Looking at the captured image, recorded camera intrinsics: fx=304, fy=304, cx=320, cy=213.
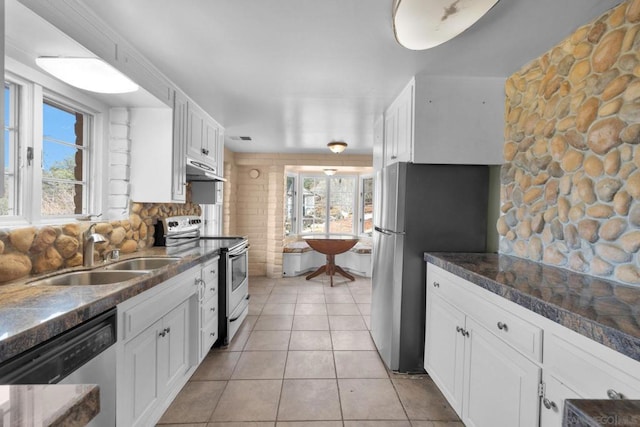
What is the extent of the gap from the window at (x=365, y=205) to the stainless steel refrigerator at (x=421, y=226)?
11.7 ft

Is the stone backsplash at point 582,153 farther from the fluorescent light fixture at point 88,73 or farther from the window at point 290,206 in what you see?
the window at point 290,206

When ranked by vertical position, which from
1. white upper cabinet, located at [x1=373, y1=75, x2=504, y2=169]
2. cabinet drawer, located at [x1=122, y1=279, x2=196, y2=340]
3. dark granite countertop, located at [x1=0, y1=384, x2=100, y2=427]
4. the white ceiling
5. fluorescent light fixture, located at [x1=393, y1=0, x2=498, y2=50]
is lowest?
cabinet drawer, located at [x1=122, y1=279, x2=196, y2=340]

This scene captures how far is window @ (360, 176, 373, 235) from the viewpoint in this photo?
576 centimetres

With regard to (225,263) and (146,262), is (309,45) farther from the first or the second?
(225,263)

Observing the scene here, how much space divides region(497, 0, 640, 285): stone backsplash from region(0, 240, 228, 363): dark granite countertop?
2119 mm

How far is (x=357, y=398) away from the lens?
1.96 metres

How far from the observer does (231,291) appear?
271 cm

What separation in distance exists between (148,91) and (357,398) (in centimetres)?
238

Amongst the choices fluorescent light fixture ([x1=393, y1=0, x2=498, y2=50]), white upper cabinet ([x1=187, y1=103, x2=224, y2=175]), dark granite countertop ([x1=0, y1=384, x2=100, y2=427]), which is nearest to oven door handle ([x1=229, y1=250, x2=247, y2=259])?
white upper cabinet ([x1=187, y1=103, x2=224, y2=175])

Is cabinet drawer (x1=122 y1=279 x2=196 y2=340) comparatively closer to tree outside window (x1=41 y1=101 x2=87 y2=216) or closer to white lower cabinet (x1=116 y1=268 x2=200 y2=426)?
white lower cabinet (x1=116 y1=268 x2=200 y2=426)

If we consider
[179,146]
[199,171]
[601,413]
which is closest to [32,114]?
[179,146]

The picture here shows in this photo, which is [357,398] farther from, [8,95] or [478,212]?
[8,95]

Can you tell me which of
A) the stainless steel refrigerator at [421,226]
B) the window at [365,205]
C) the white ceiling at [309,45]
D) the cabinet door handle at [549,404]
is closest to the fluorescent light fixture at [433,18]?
the white ceiling at [309,45]

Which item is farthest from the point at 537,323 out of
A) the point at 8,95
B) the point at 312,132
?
the point at 312,132
